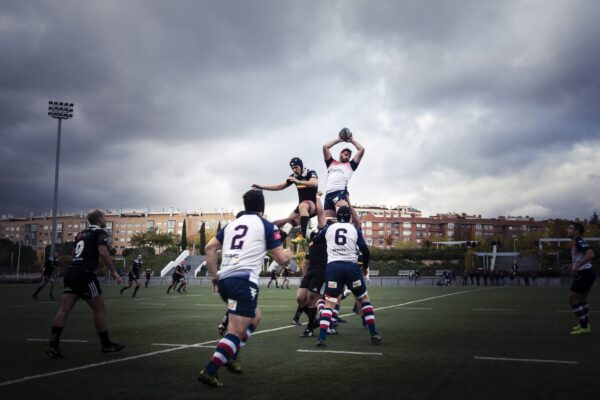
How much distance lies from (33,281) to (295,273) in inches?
1349

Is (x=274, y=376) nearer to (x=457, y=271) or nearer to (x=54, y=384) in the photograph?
(x=54, y=384)

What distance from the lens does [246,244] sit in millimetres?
5789

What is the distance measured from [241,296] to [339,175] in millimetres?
6569

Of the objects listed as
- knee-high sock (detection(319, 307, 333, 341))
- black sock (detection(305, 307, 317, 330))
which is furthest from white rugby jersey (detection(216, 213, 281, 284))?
black sock (detection(305, 307, 317, 330))

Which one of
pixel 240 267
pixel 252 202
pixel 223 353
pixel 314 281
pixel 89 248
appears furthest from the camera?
pixel 314 281

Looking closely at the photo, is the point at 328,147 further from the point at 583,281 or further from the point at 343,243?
the point at 583,281

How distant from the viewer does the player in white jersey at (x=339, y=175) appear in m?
11.7

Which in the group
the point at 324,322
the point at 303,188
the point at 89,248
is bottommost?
the point at 324,322

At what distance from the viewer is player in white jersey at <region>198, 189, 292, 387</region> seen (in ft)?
17.7

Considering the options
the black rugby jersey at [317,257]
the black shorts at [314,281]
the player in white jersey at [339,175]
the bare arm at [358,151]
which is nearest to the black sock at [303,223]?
the player in white jersey at [339,175]

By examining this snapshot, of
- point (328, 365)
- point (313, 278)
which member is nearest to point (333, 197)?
point (313, 278)

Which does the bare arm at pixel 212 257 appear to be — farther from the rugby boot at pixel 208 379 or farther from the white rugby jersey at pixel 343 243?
the white rugby jersey at pixel 343 243

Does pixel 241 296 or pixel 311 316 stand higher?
pixel 241 296

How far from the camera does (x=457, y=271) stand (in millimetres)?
86000
